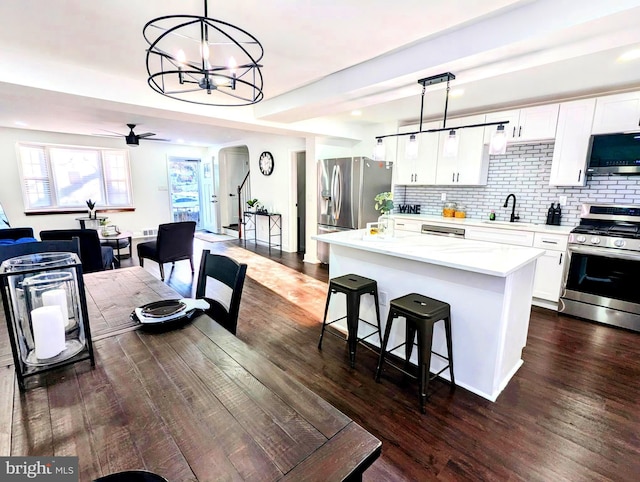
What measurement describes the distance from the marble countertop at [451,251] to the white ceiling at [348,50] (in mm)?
1329

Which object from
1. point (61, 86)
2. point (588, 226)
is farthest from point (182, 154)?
point (588, 226)

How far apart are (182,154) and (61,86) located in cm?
585

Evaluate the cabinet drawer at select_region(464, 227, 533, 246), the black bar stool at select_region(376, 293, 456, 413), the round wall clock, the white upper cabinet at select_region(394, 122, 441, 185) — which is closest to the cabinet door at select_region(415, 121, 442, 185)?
the white upper cabinet at select_region(394, 122, 441, 185)

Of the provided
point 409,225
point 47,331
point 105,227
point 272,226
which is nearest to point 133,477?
point 47,331

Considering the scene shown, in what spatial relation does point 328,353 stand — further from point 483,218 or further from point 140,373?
point 483,218

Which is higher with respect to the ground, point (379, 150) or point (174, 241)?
point (379, 150)

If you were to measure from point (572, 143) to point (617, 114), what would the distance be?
427 millimetres

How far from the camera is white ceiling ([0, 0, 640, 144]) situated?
183 centimetres

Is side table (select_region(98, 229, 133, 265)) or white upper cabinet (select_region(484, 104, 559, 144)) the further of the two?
side table (select_region(98, 229, 133, 265))

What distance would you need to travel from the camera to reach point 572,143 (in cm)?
350

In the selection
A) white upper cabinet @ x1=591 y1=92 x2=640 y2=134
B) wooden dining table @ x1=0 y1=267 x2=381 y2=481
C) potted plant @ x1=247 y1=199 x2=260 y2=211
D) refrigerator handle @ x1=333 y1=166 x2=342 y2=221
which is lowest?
wooden dining table @ x1=0 y1=267 x2=381 y2=481

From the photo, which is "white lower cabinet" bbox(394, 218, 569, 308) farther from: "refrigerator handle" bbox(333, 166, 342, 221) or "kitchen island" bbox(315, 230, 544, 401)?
"refrigerator handle" bbox(333, 166, 342, 221)

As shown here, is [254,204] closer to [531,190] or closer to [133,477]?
[531,190]

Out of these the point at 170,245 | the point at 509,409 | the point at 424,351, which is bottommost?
the point at 509,409
